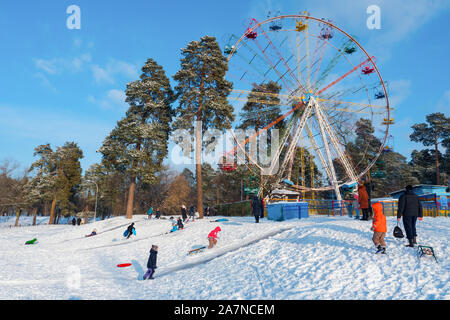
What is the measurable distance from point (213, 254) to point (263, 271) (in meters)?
3.78

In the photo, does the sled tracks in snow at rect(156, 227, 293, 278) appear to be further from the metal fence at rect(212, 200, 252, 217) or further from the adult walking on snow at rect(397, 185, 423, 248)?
the metal fence at rect(212, 200, 252, 217)

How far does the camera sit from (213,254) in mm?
11750

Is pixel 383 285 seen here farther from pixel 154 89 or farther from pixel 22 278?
pixel 154 89

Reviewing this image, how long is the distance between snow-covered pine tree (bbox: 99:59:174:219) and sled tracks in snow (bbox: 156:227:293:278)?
17787mm

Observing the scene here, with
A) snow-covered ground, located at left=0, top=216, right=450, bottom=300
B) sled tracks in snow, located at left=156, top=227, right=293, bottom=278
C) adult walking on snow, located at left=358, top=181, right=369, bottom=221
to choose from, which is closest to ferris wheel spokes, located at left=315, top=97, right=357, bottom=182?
adult walking on snow, located at left=358, top=181, right=369, bottom=221

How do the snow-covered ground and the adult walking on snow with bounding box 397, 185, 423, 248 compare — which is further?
the adult walking on snow with bounding box 397, 185, 423, 248

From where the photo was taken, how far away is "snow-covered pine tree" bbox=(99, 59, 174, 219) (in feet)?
93.1

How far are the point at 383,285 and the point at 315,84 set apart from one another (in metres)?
23.5

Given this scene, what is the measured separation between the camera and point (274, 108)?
28250 mm

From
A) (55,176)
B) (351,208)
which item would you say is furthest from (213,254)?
(55,176)

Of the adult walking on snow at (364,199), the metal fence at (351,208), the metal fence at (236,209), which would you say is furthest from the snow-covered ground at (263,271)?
the metal fence at (236,209)

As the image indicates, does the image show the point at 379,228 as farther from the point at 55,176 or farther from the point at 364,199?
the point at 55,176

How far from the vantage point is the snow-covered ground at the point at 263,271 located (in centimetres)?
640
